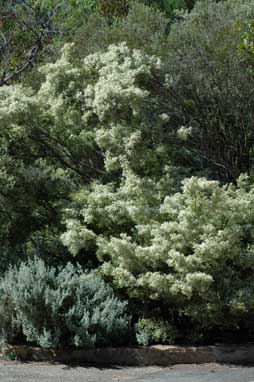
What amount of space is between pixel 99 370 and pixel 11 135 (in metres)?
4.67

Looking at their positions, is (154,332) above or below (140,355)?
above

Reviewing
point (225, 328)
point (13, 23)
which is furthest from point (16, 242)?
point (13, 23)

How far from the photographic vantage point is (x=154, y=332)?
32.2ft

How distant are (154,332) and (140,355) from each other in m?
0.39

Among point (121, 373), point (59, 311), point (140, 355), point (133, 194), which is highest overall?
point (133, 194)

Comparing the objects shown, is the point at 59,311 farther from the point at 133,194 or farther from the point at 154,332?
the point at 133,194

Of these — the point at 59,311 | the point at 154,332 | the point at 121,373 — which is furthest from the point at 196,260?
the point at 59,311

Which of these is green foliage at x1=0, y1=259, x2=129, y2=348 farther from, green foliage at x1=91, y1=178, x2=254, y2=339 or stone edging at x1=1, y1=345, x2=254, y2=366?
green foliage at x1=91, y1=178, x2=254, y2=339

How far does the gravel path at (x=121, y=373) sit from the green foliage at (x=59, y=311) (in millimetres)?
375

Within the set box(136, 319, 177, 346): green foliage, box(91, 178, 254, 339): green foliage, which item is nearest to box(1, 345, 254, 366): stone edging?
box(136, 319, 177, 346): green foliage

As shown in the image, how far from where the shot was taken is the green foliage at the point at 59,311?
31.1 ft

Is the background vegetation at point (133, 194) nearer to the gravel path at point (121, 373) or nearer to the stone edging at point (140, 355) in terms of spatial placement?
the stone edging at point (140, 355)

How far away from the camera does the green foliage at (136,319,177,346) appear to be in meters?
9.70

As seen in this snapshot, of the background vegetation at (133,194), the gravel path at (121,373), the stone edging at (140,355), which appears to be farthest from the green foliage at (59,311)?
the gravel path at (121,373)
